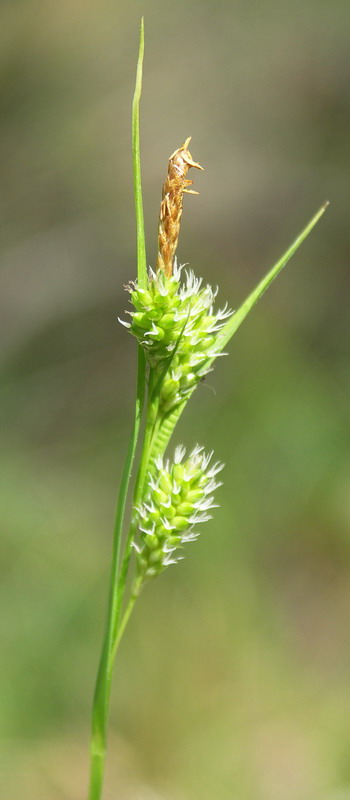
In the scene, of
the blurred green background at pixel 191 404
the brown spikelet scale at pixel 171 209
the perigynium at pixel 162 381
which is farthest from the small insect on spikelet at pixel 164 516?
the blurred green background at pixel 191 404

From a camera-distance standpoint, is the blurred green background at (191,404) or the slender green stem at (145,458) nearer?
the slender green stem at (145,458)

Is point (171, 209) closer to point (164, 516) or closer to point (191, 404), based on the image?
point (164, 516)

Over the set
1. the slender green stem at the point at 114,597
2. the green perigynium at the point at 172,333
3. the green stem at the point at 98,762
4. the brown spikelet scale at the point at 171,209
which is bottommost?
the green stem at the point at 98,762

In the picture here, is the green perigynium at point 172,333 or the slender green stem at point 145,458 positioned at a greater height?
the green perigynium at point 172,333

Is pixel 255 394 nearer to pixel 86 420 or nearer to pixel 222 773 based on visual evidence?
pixel 86 420

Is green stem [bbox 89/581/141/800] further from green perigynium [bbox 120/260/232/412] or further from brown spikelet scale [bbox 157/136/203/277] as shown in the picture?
brown spikelet scale [bbox 157/136/203/277]

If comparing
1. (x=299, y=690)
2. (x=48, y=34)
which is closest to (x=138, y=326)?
(x=299, y=690)

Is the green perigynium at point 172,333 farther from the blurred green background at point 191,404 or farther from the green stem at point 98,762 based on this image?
the blurred green background at point 191,404
